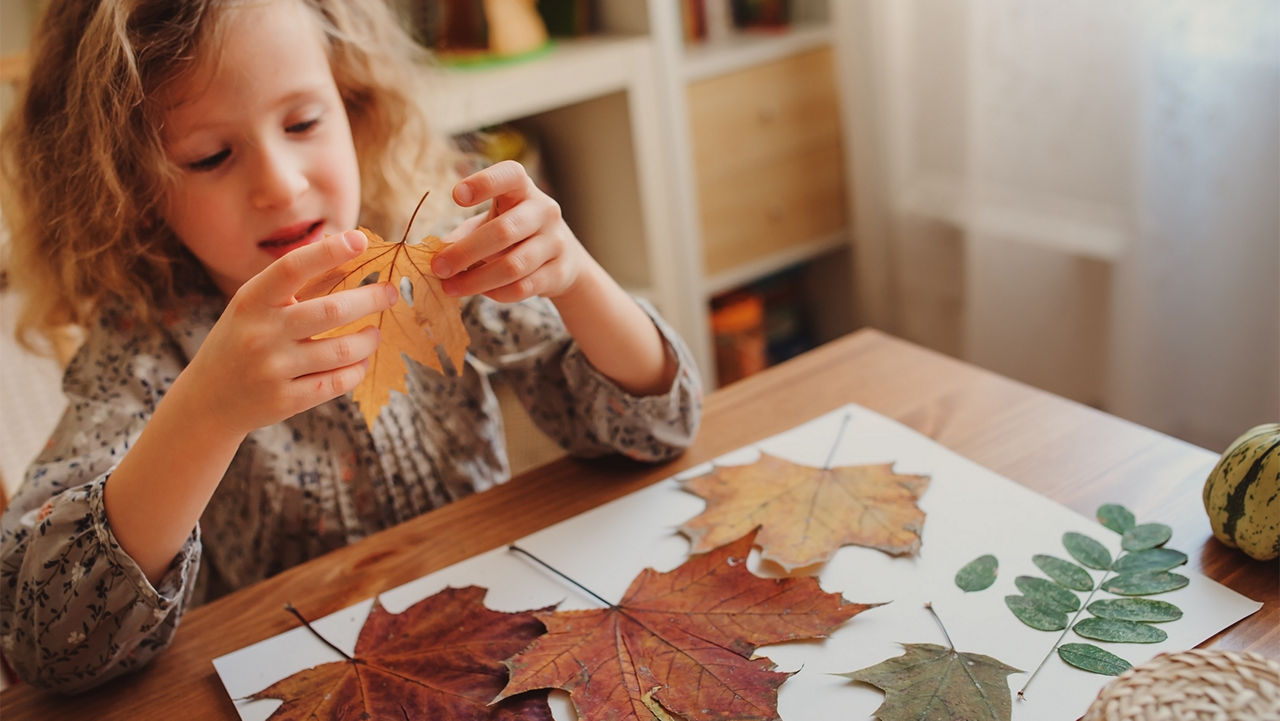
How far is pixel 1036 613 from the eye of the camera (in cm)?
62

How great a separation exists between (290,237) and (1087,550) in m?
0.62

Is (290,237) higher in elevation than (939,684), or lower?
higher

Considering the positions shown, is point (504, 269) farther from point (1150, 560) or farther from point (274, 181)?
point (1150, 560)

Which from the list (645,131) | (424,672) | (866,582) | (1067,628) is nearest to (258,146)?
(424,672)

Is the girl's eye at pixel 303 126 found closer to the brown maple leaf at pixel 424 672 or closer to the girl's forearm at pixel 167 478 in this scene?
the girl's forearm at pixel 167 478

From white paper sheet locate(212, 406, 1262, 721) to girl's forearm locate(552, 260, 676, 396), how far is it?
10 centimetres

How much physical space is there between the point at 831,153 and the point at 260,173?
4.70 feet

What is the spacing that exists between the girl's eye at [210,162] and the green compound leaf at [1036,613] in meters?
0.63

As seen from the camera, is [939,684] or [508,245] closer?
[939,684]

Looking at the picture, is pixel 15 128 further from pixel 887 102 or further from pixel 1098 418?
pixel 887 102

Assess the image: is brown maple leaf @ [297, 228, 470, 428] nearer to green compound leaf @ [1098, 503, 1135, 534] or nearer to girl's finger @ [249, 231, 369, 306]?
girl's finger @ [249, 231, 369, 306]

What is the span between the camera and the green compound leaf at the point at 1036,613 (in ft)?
1.99

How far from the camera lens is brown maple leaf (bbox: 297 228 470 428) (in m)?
0.65

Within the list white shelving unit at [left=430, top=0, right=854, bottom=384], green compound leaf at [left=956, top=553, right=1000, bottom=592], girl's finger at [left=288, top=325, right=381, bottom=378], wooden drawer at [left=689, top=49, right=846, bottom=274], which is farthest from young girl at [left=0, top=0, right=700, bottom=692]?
wooden drawer at [left=689, top=49, right=846, bottom=274]
